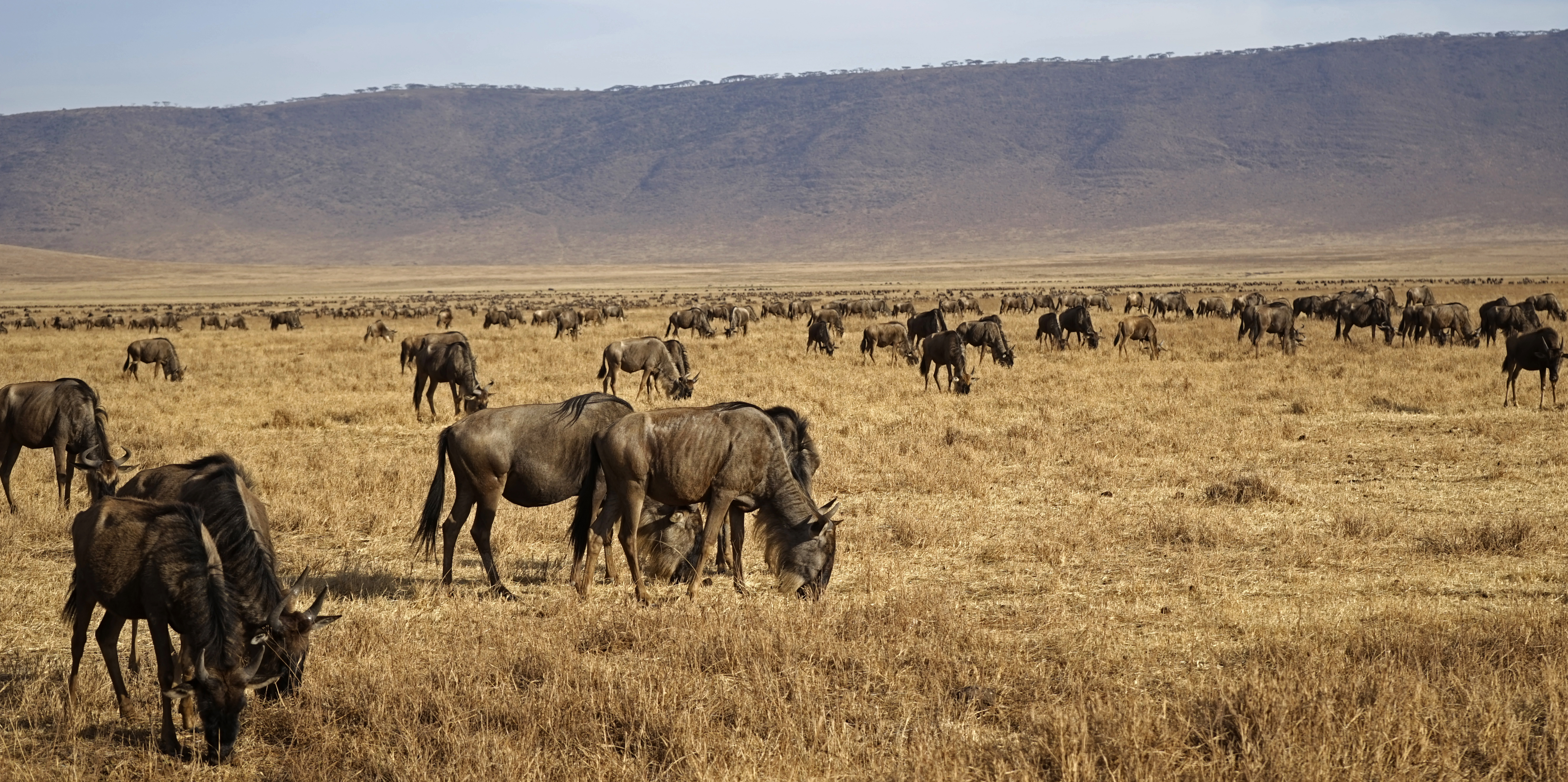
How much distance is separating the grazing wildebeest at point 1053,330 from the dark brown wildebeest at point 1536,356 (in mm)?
12634

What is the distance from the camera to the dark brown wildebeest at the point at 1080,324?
29.3 m

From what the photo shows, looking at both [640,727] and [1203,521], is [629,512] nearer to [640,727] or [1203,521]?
[640,727]

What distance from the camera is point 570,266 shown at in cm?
15050

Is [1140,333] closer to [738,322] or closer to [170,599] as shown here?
[738,322]

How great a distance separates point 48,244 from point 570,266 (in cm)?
9293

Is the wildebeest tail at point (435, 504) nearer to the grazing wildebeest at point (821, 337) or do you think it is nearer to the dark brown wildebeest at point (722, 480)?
the dark brown wildebeest at point (722, 480)

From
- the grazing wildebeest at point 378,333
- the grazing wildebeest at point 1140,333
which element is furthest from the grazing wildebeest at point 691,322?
the grazing wildebeest at point 1140,333

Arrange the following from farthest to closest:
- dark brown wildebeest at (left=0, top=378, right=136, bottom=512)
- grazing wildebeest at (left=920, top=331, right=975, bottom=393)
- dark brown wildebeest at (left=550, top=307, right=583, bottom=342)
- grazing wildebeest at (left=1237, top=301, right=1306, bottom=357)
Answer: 1. dark brown wildebeest at (left=550, top=307, right=583, bottom=342)
2. grazing wildebeest at (left=1237, top=301, right=1306, bottom=357)
3. grazing wildebeest at (left=920, top=331, right=975, bottom=393)
4. dark brown wildebeest at (left=0, top=378, right=136, bottom=512)

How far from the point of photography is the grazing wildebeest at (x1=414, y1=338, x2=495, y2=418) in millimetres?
17406

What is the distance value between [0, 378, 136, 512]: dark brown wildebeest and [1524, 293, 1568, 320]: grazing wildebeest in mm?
32554

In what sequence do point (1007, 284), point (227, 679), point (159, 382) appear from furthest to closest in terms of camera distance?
point (1007, 284)
point (159, 382)
point (227, 679)

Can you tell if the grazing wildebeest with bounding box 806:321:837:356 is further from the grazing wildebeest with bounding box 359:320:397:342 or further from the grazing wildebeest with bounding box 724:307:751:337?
the grazing wildebeest with bounding box 359:320:397:342

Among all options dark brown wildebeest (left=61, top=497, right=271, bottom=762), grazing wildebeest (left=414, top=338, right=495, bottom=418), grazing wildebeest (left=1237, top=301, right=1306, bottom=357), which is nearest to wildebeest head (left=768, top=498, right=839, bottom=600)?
dark brown wildebeest (left=61, top=497, right=271, bottom=762)

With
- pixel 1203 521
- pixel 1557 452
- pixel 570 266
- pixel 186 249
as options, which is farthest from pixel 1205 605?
pixel 186 249
